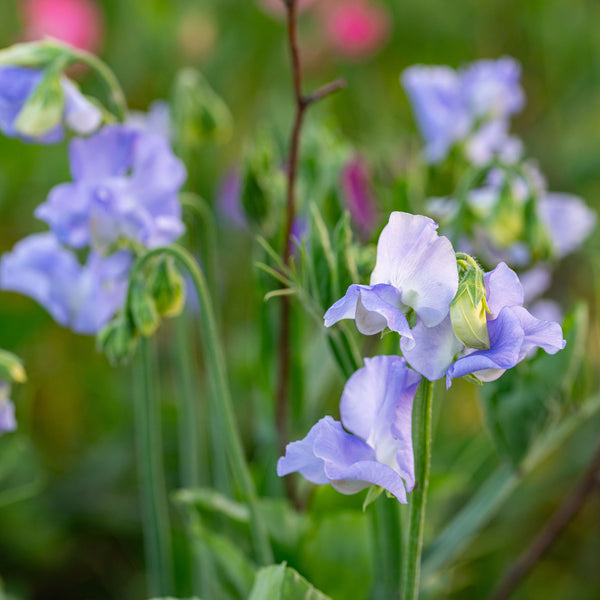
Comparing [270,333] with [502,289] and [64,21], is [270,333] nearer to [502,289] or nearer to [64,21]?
[502,289]

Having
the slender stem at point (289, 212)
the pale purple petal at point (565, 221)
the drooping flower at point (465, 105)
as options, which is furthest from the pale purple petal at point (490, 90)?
the slender stem at point (289, 212)

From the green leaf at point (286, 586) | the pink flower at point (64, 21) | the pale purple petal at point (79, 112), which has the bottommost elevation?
the green leaf at point (286, 586)

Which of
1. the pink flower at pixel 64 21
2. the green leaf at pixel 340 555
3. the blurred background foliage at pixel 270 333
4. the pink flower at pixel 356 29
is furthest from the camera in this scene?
the pink flower at pixel 356 29

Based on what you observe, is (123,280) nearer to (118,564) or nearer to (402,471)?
(402,471)

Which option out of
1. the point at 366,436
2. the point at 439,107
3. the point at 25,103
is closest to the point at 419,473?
the point at 366,436

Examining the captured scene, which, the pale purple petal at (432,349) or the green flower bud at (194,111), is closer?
the pale purple petal at (432,349)

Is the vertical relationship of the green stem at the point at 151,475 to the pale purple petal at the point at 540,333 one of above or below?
below

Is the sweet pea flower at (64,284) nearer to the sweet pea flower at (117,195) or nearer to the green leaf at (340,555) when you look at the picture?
the sweet pea flower at (117,195)
